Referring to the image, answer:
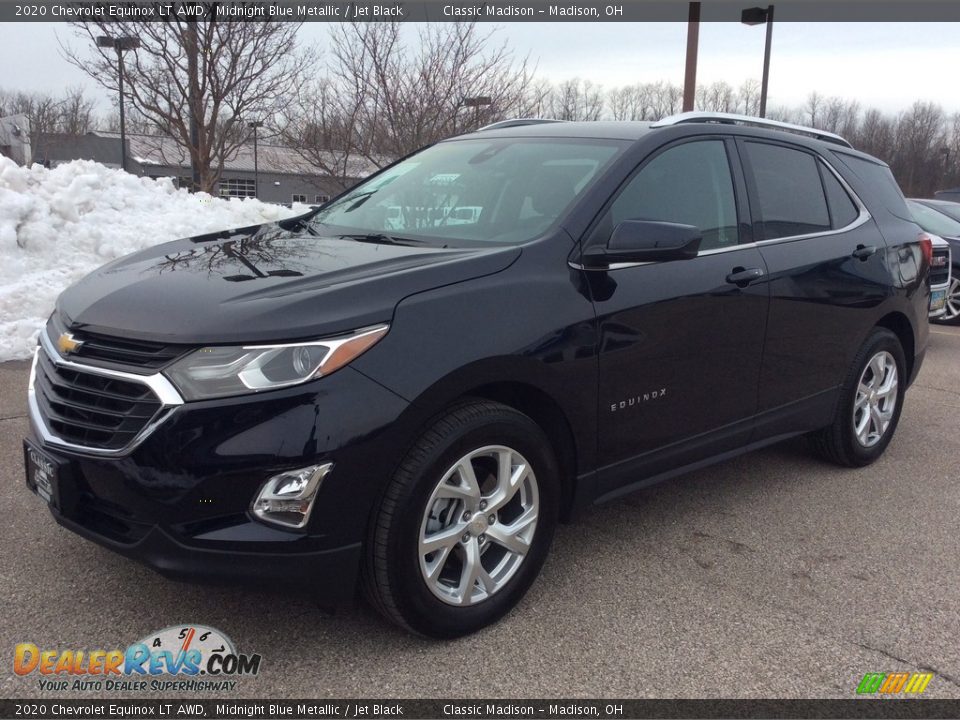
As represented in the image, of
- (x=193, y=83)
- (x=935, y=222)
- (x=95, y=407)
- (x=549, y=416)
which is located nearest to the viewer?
(x=95, y=407)

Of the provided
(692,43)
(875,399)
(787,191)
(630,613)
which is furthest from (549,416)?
(692,43)

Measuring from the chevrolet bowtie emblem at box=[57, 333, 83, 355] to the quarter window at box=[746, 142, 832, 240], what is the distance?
3.00 metres

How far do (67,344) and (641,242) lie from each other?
203 centimetres

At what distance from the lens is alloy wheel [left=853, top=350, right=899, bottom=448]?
4855 mm

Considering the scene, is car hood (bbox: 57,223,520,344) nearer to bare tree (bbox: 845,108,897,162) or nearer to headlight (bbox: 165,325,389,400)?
headlight (bbox: 165,325,389,400)

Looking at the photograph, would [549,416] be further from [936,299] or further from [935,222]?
[935,222]

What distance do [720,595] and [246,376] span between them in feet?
6.62

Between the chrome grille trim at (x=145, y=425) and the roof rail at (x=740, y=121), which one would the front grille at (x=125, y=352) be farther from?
the roof rail at (x=740, y=121)

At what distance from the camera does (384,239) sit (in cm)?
348

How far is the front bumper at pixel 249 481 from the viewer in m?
2.44

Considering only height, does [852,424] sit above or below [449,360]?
below

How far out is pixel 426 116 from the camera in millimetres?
12906

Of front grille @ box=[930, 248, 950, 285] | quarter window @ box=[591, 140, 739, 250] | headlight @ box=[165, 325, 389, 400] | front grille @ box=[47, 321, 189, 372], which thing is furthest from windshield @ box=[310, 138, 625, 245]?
front grille @ box=[930, 248, 950, 285]

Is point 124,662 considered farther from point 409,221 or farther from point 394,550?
point 409,221
